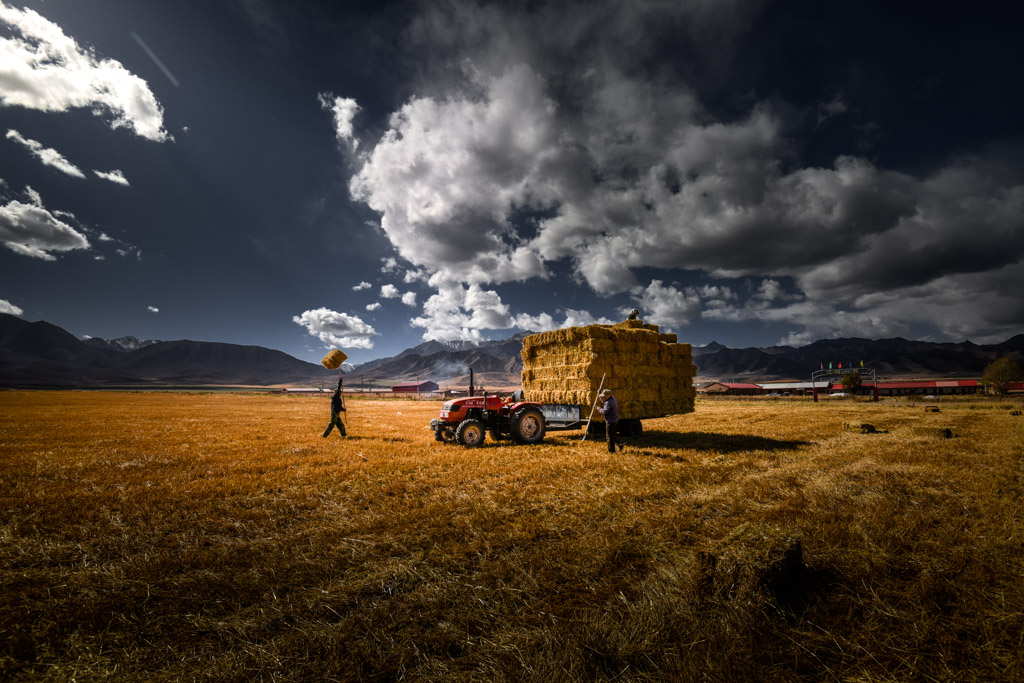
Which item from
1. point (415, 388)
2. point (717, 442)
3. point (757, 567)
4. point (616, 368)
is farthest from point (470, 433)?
point (415, 388)

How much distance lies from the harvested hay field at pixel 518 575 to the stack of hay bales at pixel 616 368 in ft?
17.6

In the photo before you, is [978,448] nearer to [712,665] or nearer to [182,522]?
[712,665]

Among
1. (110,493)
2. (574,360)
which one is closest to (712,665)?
(110,493)

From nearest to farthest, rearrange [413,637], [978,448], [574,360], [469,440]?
[413,637] < [978,448] < [469,440] < [574,360]

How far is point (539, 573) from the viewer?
3.89 meters

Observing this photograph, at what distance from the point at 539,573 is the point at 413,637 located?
1424mm

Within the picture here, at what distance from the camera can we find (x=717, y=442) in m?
12.9

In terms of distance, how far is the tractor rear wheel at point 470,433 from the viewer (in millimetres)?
12367

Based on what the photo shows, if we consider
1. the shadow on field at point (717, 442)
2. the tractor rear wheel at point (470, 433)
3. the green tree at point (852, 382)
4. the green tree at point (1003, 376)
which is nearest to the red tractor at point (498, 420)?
the tractor rear wheel at point (470, 433)

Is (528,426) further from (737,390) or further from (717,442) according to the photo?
(737,390)

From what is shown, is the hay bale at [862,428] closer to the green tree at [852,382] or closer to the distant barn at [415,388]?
the green tree at [852,382]

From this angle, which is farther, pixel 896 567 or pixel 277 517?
pixel 277 517

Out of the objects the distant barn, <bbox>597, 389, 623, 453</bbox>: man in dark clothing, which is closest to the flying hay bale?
<bbox>597, 389, 623, 453</bbox>: man in dark clothing

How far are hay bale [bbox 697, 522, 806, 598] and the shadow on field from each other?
27.1ft
